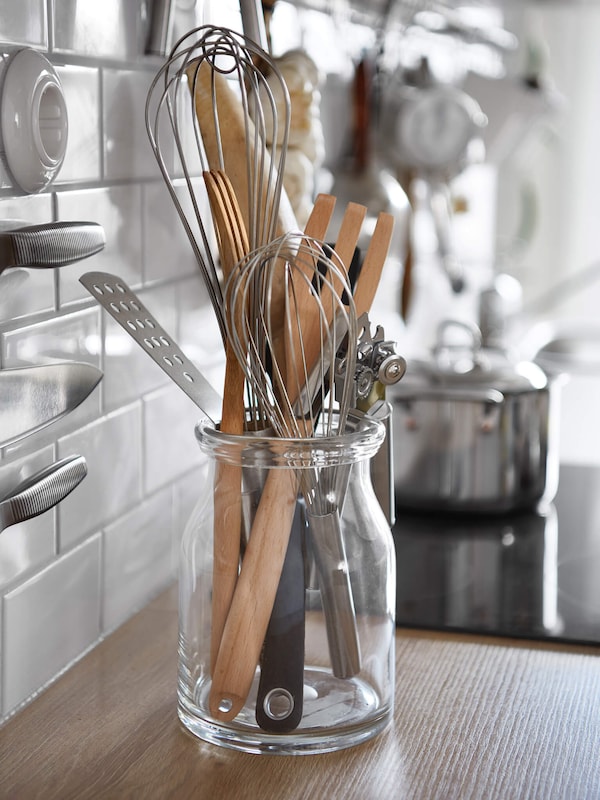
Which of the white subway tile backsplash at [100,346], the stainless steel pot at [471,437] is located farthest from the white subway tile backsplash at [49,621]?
the stainless steel pot at [471,437]

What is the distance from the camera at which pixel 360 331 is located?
1.89ft

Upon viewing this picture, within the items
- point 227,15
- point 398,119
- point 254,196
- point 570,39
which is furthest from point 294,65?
point 570,39

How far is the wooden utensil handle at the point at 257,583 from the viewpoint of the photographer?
1.84ft

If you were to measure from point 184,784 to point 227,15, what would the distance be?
57 centimetres

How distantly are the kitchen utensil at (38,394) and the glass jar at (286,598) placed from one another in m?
0.07

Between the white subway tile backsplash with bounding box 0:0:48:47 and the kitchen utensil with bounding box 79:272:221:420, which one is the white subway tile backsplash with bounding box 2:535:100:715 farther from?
the white subway tile backsplash with bounding box 0:0:48:47

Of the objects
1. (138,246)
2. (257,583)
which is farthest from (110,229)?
(257,583)

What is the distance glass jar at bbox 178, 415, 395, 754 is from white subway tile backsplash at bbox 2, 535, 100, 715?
90 millimetres

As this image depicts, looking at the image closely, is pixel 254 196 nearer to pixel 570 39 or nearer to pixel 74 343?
pixel 74 343

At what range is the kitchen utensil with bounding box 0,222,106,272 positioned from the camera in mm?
507

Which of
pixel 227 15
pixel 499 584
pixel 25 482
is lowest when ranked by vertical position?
pixel 499 584

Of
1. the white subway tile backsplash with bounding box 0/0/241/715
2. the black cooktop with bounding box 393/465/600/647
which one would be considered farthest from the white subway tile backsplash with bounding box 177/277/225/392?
the black cooktop with bounding box 393/465/600/647

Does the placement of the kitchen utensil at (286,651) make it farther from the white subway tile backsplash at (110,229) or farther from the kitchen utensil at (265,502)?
the white subway tile backsplash at (110,229)

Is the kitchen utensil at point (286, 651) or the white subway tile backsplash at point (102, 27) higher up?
the white subway tile backsplash at point (102, 27)
